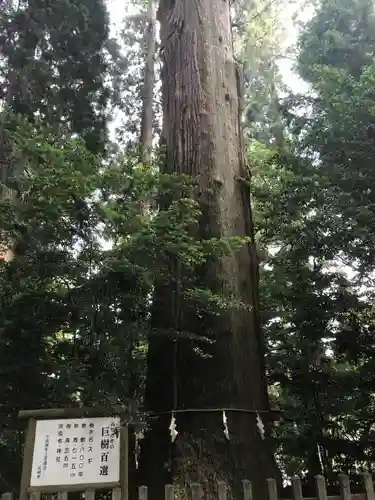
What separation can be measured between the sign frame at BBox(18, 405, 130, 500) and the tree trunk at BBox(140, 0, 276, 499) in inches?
20.0

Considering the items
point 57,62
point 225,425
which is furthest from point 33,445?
point 57,62

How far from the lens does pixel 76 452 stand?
9.71 feet

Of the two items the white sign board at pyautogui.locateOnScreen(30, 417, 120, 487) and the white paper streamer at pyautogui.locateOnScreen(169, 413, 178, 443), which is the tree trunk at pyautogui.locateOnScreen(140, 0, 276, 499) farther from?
the white sign board at pyautogui.locateOnScreen(30, 417, 120, 487)

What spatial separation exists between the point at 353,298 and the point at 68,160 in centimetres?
271

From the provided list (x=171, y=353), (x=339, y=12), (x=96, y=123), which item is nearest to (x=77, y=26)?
(x=96, y=123)

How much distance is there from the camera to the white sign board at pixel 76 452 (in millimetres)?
2883

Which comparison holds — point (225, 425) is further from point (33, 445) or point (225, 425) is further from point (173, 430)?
point (33, 445)

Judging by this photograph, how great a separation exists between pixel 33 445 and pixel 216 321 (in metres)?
1.53

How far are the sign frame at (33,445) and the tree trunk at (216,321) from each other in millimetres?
508

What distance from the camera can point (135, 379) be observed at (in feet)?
12.4

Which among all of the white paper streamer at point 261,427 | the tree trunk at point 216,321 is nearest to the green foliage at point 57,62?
the tree trunk at point 216,321

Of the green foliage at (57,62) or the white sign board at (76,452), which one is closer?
the white sign board at (76,452)

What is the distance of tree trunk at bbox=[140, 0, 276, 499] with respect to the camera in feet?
11.1

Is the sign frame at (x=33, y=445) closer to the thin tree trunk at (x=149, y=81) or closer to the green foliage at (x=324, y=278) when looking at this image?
the green foliage at (x=324, y=278)
